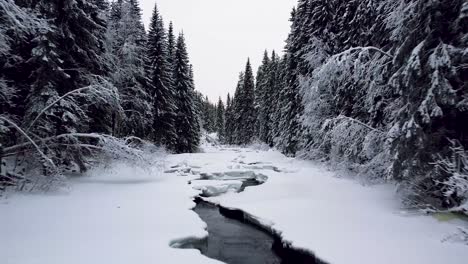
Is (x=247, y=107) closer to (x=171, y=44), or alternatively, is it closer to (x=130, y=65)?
(x=171, y=44)

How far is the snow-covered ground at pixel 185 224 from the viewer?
5.66m

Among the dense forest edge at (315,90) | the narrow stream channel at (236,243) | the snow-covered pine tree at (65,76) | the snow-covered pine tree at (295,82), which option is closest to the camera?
the dense forest edge at (315,90)

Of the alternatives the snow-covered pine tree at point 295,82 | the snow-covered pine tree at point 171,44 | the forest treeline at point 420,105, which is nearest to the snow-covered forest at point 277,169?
the forest treeline at point 420,105

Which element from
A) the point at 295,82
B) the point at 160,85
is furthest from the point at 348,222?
the point at 160,85

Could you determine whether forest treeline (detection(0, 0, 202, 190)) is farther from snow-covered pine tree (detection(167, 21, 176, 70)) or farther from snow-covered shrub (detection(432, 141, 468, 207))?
snow-covered pine tree (detection(167, 21, 176, 70))

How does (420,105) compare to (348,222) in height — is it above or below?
above

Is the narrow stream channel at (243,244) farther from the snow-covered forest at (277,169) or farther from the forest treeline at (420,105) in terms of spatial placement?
the forest treeline at (420,105)

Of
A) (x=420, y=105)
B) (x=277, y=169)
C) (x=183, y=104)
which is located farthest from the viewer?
A: (x=183, y=104)

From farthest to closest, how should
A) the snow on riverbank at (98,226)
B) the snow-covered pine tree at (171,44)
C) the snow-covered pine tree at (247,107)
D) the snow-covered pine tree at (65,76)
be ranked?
the snow-covered pine tree at (247,107) → the snow-covered pine tree at (171,44) → the snow-covered pine tree at (65,76) → the snow on riverbank at (98,226)

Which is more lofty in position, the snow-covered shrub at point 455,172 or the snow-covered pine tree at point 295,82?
the snow-covered pine tree at point 295,82

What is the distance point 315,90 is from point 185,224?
17.8 feet

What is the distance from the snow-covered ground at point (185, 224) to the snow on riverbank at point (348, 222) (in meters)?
0.02

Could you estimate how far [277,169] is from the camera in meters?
18.2

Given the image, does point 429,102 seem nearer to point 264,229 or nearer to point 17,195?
point 264,229
